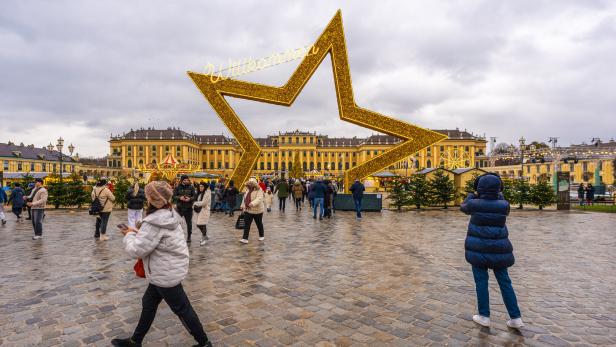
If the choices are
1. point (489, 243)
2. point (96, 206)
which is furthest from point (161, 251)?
point (96, 206)

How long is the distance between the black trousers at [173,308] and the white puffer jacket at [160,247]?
89mm

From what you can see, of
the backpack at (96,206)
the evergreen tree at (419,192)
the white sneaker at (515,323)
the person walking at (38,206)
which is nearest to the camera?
the white sneaker at (515,323)

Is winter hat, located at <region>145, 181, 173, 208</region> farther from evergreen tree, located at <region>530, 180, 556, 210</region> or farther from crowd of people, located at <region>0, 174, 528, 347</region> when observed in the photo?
evergreen tree, located at <region>530, 180, 556, 210</region>

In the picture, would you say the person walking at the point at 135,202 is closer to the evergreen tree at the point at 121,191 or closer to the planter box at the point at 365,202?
the planter box at the point at 365,202

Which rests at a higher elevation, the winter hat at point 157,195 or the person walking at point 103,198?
the winter hat at point 157,195

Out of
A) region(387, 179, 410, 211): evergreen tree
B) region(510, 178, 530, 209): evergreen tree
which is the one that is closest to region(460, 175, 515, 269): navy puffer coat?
region(387, 179, 410, 211): evergreen tree

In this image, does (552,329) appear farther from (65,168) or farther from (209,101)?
(65,168)

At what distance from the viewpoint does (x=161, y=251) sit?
2896 millimetres

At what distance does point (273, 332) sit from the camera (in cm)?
356

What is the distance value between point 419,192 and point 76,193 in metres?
17.4

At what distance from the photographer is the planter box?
15867 mm

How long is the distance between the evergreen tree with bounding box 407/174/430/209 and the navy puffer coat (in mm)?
13454

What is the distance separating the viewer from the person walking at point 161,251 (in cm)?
283

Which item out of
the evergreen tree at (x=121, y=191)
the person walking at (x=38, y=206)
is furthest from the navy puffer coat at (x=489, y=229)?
the evergreen tree at (x=121, y=191)
